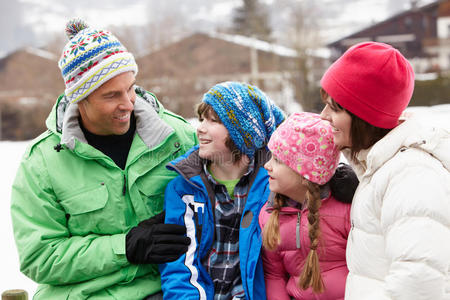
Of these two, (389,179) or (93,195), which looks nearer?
(389,179)

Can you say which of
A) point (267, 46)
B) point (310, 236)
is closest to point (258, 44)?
point (267, 46)

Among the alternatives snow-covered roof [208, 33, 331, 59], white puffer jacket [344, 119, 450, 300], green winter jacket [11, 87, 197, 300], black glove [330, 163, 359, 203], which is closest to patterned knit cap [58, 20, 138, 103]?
green winter jacket [11, 87, 197, 300]

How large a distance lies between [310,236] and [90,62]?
4.04ft

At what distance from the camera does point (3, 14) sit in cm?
5566

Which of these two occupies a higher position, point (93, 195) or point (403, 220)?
point (403, 220)

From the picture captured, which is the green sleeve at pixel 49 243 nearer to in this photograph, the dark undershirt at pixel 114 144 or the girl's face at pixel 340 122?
the dark undershirt at pixel 114 144

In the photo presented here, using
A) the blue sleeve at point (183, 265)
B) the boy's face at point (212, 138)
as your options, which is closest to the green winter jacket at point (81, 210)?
the blue sleeve at point (183, 265)

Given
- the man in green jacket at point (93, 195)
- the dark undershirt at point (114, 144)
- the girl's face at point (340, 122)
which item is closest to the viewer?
the girl's face at point (340, 122)

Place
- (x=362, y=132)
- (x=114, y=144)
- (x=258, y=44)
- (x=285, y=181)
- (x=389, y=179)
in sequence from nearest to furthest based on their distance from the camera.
A: (x=389, y=179) → (x=362, y=132) → (x=285, y=181) → (x=114, y=144) → (x=258, y=44)

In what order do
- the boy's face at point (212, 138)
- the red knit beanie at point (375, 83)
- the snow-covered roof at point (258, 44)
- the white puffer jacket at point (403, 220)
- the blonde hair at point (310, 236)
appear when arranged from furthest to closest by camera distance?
the snow-covered roof at point (258, 44) → the boy's face at point (212, 138) → the blonde hair at point (310, 236) → the red knit beanie at point (375, 83) → the white puffer jacket at point (403, 220)

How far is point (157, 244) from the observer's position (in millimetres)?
2207

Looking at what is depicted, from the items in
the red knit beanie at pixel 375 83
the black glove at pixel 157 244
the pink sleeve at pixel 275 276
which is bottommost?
the pink sleeve at pixel 275 276

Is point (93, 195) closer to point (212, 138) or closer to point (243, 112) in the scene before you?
point (212, 138)

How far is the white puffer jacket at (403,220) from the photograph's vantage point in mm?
1423
